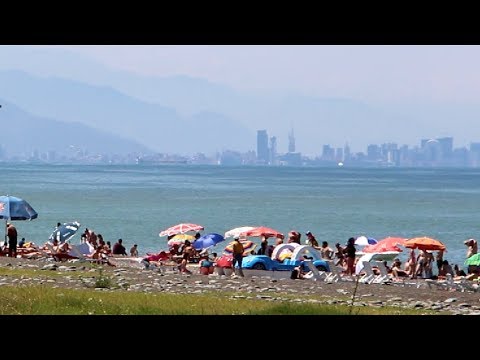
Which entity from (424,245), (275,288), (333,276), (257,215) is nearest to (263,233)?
(424,245)

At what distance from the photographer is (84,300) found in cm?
1429

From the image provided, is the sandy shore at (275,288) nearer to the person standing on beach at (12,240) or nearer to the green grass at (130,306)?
the person standing on beach at (12,240)

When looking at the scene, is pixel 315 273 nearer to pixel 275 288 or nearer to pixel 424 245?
pixel 275 288

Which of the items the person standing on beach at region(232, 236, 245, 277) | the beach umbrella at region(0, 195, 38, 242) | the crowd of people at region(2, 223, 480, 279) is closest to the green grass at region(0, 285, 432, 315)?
the person standing on beach at region(232, 236, 245, 277)

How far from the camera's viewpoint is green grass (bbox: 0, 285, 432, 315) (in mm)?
12688

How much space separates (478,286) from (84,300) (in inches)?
467

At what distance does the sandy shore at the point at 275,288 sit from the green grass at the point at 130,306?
3165mm

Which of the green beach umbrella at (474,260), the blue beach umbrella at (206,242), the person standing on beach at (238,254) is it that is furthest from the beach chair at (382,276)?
the blue beach umbrella at (206,242)

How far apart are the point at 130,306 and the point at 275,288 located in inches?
339

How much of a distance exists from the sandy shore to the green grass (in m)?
3.16

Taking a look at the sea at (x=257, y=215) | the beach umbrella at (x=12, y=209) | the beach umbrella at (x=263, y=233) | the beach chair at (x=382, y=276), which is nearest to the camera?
the beach chair at (x=382, y=276)

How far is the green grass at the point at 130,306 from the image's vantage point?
12688 millimetres

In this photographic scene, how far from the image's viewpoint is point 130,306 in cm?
1384
